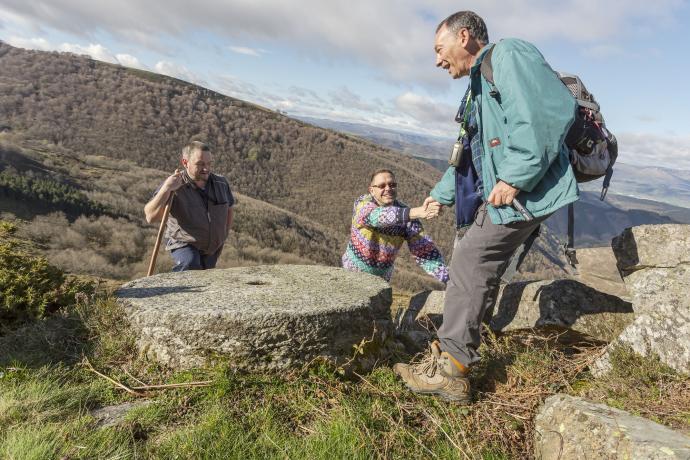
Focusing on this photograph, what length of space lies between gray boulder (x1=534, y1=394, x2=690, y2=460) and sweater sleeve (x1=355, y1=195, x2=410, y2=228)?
2033 mm

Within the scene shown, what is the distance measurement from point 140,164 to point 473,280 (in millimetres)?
51420

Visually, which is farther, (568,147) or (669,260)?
(669,260)

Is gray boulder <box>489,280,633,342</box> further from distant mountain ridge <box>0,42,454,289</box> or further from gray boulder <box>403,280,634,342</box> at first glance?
distant mountain ridge <box>0,42,454,289</box>

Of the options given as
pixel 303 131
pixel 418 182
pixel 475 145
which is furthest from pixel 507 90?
pixel 303 131

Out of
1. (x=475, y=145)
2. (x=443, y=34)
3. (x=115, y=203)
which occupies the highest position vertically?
(x=443, y=34)

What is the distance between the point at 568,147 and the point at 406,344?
1.94m

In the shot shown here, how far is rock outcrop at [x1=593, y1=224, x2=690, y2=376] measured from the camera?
2.71 m

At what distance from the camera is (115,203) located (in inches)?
995

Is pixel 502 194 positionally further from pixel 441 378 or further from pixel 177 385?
pixel 177 385

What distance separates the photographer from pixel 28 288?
Result: 3596 mm

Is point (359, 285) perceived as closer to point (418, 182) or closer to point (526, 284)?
point (526, 284)

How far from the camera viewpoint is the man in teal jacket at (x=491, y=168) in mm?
2291

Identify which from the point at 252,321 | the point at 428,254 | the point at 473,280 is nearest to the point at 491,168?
the point at 473,280

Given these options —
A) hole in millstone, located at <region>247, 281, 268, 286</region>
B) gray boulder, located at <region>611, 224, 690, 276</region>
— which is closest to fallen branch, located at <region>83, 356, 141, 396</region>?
hole in millstone, located at <region>247, 281, 268, 286</region>
